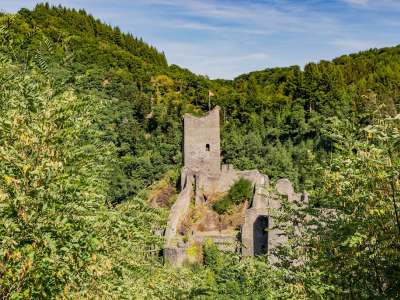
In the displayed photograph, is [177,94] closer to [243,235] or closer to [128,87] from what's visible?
[128,87]

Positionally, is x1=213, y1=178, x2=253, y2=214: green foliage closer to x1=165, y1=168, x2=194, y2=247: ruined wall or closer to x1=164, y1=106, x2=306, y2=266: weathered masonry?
x1=164, y1=106, x2=306, y2=266: weathered masonry

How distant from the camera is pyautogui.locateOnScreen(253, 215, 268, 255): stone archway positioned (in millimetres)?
27172

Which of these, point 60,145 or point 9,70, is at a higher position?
point 9,70

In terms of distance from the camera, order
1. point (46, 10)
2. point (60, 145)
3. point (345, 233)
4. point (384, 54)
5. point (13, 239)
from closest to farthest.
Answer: point (13, 239) → point (60, 145) → point (345, 233) → point (384, 54) → point (46, 10)

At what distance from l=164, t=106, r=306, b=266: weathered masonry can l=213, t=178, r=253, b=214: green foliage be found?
0.46 meters

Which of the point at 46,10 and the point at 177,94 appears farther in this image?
the point at 46,10

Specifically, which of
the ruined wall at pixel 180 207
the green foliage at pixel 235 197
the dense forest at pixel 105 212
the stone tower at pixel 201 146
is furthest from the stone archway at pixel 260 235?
the dense forest at pixel 105 212

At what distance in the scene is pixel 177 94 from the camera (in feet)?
203

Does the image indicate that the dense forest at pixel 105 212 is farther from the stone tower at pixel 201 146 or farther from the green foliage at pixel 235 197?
the stone tower at pixel 201 146

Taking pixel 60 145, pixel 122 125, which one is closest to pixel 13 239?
pixel 60 145

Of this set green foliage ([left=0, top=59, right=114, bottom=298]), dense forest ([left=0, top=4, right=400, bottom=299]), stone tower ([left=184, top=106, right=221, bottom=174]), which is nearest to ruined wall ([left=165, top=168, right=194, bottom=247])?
stone tower ([left=184, top=106, right=221, bottom=174])

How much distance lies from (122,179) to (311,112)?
661 inches

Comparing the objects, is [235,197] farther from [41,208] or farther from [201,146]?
[41,208]

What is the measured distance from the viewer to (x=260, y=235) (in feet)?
89.9
